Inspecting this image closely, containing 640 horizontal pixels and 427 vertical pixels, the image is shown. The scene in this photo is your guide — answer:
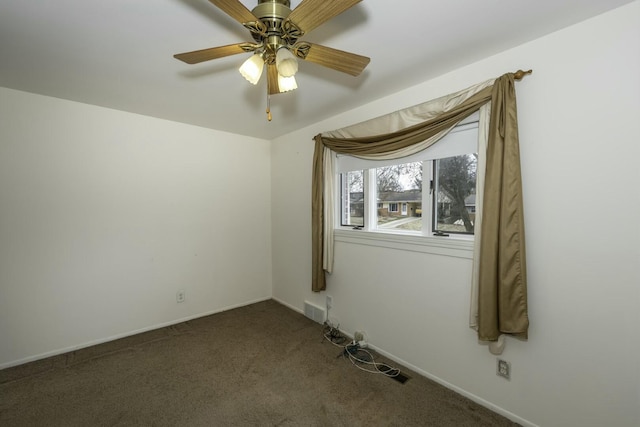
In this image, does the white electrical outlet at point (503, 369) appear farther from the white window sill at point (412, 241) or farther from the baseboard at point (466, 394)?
the white window sill at point (412, 241)

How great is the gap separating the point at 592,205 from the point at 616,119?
44 centimetres

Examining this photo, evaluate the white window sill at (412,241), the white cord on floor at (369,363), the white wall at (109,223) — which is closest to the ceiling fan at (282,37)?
the white window sill at (412,241)

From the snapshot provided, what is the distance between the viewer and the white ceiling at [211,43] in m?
1.31

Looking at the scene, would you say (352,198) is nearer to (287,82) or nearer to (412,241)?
(412,241)

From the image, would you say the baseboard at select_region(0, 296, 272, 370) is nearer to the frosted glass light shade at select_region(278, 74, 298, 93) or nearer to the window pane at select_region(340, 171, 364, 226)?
the window pane at select_region(340, 171, 364, 226)

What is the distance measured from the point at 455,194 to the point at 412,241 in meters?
0.49

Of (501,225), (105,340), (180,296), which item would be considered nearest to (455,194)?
(501,225)

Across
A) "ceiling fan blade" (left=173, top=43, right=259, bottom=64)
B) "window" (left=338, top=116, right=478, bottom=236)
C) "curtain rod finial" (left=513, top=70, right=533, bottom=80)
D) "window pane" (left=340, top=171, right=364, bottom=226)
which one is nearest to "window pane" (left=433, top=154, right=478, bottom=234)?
"window" (left=338, top=116, right=478, bottom=236)

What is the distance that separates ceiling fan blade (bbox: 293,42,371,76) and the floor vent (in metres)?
2.46

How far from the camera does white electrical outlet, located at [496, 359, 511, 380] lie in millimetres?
1678

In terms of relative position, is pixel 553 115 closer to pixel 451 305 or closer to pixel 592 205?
pixel 592 205

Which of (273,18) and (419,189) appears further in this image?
(419,189)

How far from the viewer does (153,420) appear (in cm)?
169

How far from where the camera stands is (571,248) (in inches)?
57.4
